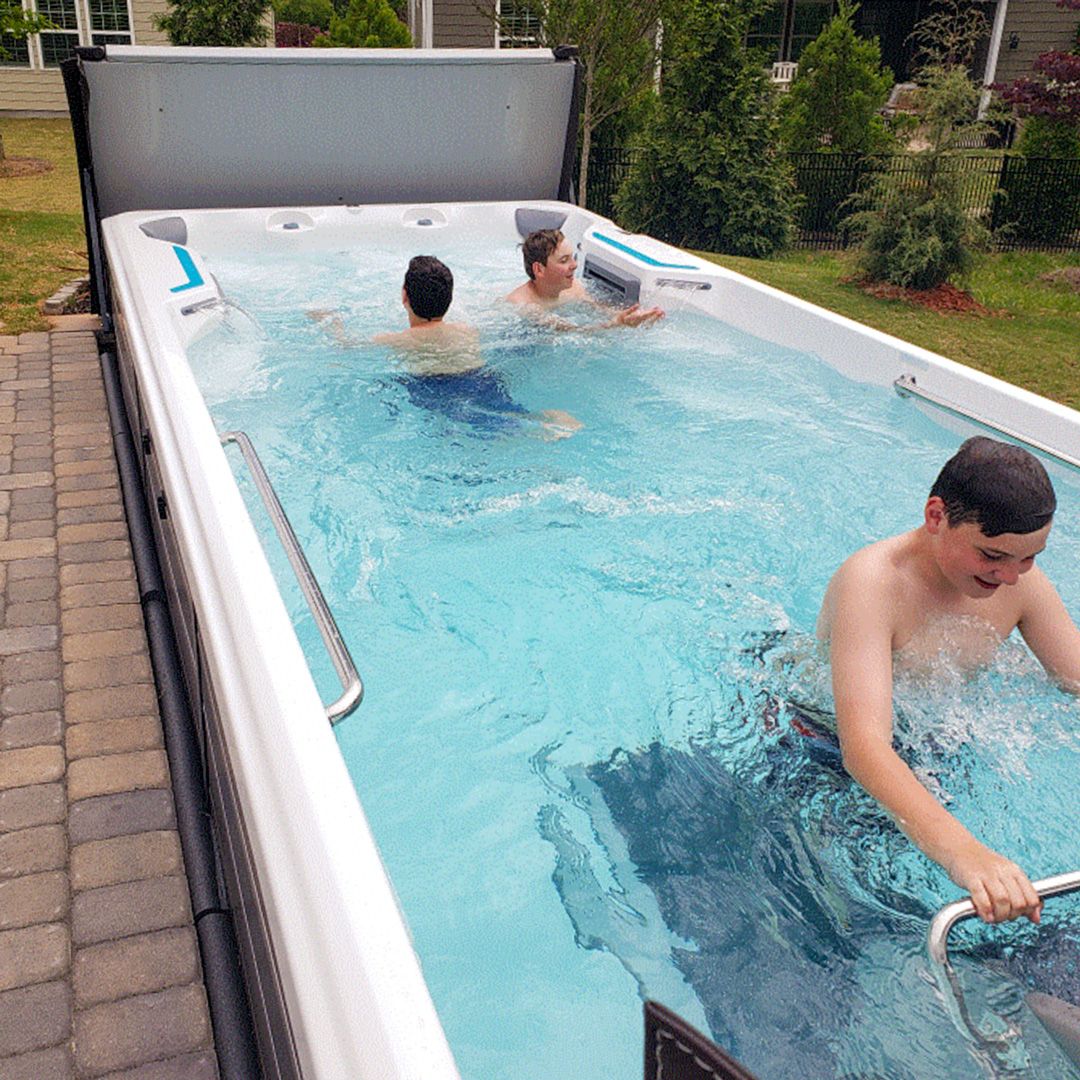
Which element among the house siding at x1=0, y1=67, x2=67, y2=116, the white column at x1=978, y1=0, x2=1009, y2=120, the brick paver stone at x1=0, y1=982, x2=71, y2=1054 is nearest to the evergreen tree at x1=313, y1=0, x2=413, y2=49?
the house siding at x1=0, y1=67, x2=67, y2=116

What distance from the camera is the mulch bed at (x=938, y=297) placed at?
6309 mm

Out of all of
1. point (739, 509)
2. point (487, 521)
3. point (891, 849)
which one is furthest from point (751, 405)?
point (891, 849)

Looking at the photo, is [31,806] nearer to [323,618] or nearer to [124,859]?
[124,859]

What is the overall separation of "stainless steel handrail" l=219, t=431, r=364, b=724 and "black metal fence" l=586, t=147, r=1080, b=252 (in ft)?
22.6

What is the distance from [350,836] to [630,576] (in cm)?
163

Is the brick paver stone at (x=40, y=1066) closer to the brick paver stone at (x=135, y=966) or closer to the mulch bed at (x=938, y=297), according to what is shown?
the brick paver stone at (x=135, y=966)

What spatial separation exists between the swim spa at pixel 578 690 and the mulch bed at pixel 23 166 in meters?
6.43

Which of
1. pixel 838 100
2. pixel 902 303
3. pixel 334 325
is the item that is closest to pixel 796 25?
pixel 838 100

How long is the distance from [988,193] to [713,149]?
112 inches

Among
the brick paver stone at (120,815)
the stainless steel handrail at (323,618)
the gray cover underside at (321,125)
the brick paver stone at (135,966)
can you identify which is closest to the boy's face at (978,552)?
the stainless steel handrail at (323,618)

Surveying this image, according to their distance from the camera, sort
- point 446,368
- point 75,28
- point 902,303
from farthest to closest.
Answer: point 75,28 → point 902,303 → point 446,368

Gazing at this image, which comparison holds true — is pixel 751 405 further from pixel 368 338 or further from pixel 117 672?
pixel 117 672

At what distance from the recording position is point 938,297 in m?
6.41

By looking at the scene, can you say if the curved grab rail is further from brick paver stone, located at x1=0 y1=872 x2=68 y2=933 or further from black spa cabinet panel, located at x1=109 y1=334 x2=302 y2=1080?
brick paver stone, located at x1=0 y1=872 x2=68 y2=933
